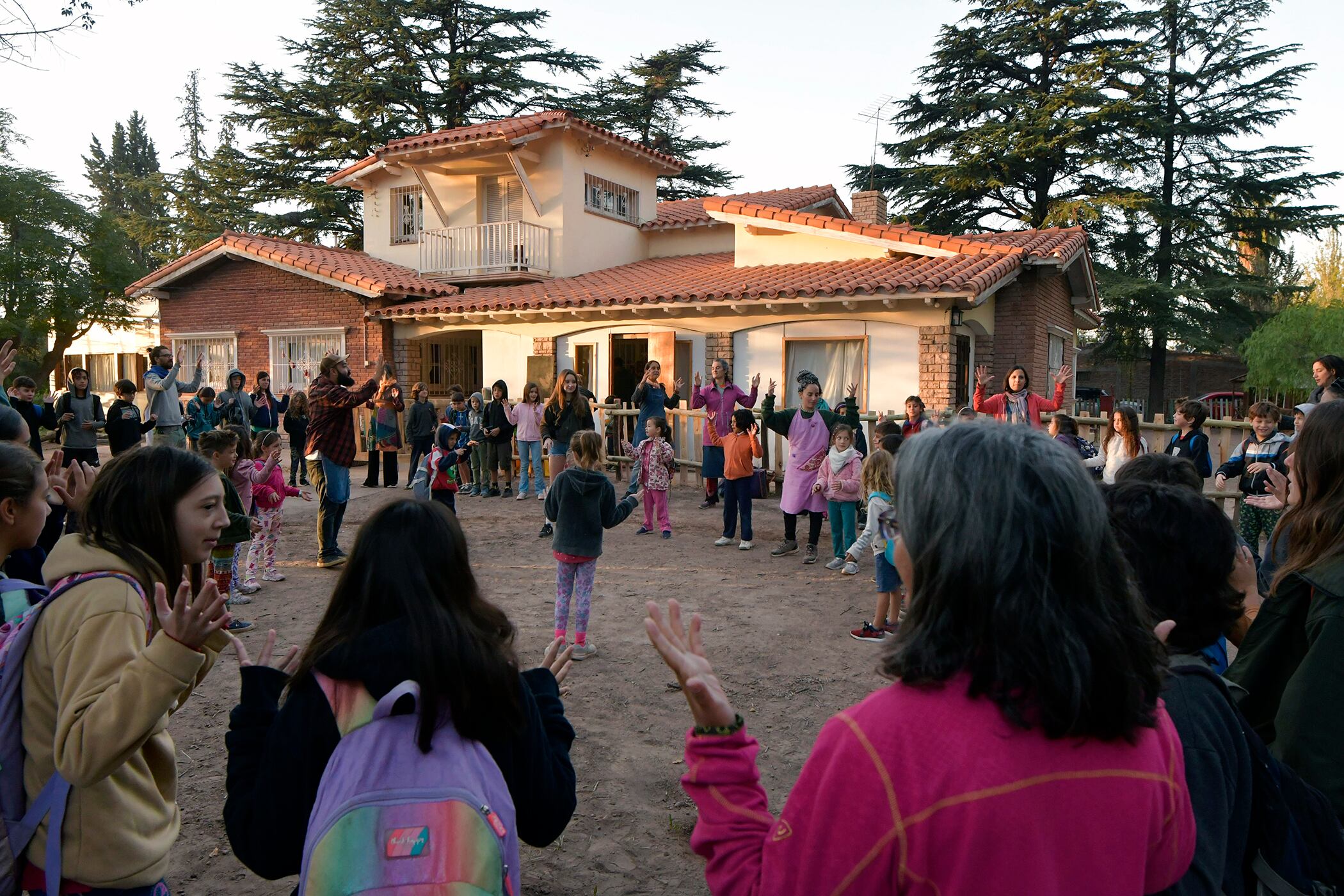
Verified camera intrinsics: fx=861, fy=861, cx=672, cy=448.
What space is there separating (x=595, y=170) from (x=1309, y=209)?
23160mm

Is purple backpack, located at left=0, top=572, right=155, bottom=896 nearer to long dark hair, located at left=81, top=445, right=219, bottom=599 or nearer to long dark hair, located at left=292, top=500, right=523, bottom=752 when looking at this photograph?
long dark hair, located at left=81, top=445, right=219, bottom=599

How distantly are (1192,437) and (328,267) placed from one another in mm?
16021

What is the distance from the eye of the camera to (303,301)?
743 inches

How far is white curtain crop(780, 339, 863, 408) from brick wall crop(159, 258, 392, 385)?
28.1 ft

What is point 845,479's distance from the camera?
780 cm

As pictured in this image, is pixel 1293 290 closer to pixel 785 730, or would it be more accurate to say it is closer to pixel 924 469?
pixel 785 730

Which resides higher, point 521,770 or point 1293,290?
point 1293,290

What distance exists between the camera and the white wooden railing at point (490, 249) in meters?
18.8

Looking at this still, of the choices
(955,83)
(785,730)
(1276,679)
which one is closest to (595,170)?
(955,83)

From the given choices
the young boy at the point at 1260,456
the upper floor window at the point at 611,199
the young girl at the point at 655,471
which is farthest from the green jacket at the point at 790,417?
the upper floor window at the point at 611,199

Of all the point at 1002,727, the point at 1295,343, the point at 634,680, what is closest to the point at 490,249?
the point at 634,680

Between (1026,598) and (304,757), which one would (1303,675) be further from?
(304,757)

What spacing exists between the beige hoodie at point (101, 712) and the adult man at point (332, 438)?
237 inches

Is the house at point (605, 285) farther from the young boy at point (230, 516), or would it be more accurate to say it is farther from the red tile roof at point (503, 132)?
the young boy at point (230, 516)
